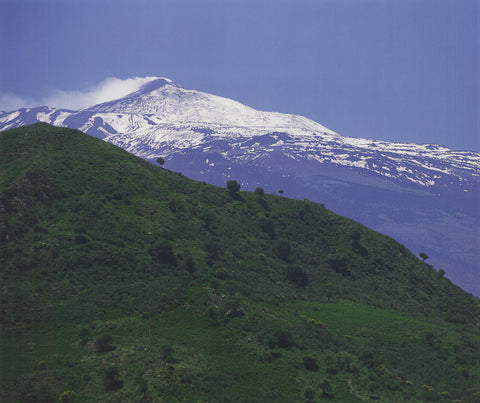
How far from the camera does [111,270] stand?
184ft

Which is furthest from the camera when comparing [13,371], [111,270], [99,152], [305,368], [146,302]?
[99,152]

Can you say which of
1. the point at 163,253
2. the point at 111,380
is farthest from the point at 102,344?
the point at 163,253

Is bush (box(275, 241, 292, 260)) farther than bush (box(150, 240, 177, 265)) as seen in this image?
Yes

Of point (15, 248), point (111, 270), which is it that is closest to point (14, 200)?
point (15, 248)

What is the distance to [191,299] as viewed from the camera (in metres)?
52.9

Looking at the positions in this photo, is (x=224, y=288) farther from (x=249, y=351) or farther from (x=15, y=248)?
(x=15, y=248)

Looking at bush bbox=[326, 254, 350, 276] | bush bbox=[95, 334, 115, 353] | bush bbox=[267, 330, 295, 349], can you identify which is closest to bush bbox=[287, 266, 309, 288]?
bush bbox=[326, 254, 350, 276]

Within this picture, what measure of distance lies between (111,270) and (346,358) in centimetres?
3641

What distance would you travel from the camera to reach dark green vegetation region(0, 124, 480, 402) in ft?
120

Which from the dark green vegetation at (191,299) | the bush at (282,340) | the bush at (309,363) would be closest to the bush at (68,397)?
the dark green vegetation at (191,299)

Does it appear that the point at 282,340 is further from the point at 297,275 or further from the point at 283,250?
the point at 283,250

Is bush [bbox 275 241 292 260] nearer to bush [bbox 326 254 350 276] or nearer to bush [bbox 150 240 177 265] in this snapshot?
bush [bbox 326 254 350 276]

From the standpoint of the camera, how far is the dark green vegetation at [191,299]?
36594 millimetres

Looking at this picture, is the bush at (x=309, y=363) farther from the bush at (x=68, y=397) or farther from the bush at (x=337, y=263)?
the bush at (x=337, y=263)
